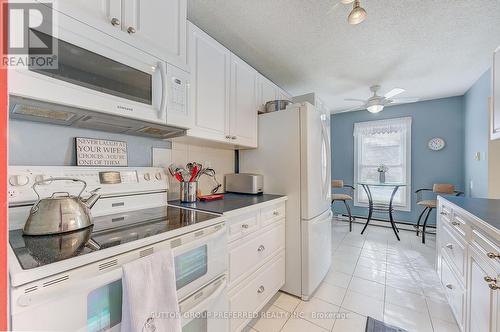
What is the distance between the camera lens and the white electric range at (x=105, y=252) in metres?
0.58

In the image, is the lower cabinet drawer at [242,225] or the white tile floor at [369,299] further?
the white tile floor at [369,299]

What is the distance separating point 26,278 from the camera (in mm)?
543

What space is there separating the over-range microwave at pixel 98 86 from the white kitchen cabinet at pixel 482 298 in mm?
1854

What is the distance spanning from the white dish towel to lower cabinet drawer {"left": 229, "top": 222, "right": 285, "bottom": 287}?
0.54 meters

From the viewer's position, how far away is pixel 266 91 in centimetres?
229

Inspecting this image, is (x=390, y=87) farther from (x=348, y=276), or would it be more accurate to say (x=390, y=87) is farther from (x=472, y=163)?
(x=348, y=276)

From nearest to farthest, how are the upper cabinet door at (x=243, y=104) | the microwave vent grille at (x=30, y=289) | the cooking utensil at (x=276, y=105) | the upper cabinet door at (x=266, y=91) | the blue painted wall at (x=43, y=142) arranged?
the microwave vent grille at (x=30, y=289), the blue painted wall at (x=43, y=142), the upper cabinet door at (x=243, y=104), the cooking utensil at (x=276, y=105), the upper cabinet door at (x=266, y=91)

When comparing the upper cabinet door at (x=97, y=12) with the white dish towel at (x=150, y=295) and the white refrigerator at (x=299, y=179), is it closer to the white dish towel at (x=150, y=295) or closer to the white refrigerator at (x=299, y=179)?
the white dish towel at (x=150, y=295)

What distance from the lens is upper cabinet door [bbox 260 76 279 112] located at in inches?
87.0

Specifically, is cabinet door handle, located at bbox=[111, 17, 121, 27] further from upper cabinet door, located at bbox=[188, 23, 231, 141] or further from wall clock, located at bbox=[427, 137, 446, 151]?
wall clock, located at bbox=[427, 137, 446, 151]

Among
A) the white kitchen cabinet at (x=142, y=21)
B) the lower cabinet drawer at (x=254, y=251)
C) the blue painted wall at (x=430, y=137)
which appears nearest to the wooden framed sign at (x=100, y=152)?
the white kitchen cabinet at (x=142, y=21)

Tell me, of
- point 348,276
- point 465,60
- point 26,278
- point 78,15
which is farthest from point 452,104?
point 26,278

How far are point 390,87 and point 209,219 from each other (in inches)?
136

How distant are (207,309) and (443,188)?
4.27m
